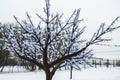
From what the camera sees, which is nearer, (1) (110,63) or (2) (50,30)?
(2) (50,30)

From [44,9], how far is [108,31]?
1.93m

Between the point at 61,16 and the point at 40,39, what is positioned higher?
the point at 61,16

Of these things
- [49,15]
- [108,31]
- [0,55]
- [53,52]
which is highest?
[49,15]

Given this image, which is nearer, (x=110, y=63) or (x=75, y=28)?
(x=75, y=28)

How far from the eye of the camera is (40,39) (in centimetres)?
799

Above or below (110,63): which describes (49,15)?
above

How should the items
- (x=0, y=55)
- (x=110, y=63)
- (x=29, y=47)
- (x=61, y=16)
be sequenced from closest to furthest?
(x=61, y=16)
(x=29, y=47)
(x=0, y=55)
(x=110, y=63)

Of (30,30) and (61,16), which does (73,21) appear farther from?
(30,30)

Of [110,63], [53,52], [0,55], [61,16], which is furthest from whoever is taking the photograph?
[110,63]

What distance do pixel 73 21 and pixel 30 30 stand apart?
1.33m

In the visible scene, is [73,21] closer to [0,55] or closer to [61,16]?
[61,16]

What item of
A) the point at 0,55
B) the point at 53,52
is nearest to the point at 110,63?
the point at 0,55

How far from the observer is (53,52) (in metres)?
10.4

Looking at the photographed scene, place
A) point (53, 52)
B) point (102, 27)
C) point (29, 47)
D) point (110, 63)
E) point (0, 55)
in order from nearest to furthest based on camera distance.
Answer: point (102, 27) < point (29, 47) < point (53, 52) < point (0, 55) < point (110, 63)
